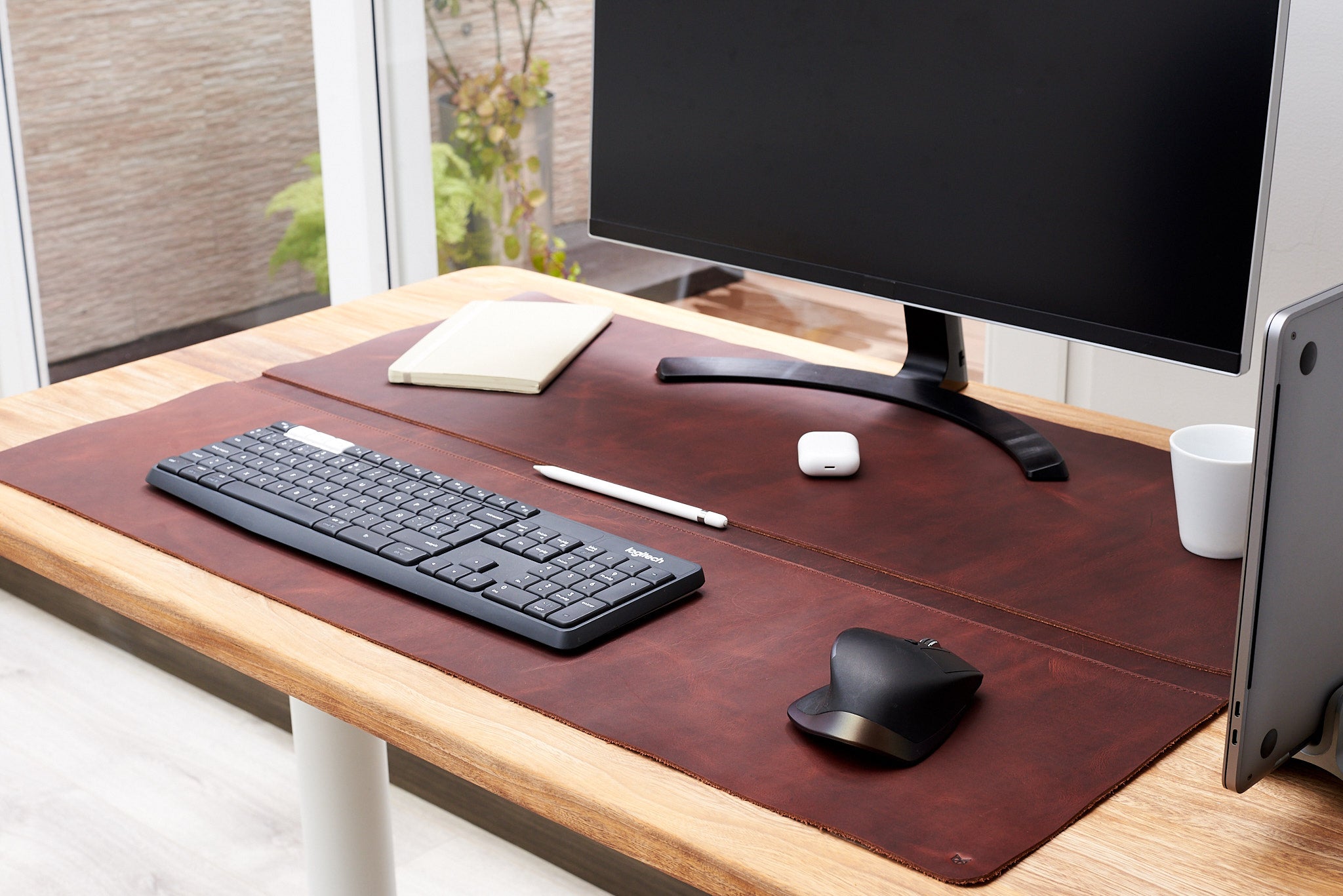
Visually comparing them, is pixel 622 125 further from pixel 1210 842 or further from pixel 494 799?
pixel 494 799

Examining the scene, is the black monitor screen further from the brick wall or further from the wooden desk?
the brick wall

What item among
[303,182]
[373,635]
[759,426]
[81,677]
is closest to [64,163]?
[303,182]

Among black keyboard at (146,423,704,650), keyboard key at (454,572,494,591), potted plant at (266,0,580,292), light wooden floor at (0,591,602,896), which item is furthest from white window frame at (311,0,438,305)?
keyboard key at (454,572,494,591)

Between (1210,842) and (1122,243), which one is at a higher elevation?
(1122,243)

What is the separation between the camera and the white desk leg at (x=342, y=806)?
1.30 meters

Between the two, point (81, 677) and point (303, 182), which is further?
point (303, 182)

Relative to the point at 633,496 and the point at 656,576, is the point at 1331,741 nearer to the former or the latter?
the point at 656,576

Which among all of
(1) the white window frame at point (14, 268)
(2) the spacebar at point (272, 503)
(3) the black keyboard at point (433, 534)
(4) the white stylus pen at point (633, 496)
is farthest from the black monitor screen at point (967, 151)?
(1) the white window frame at point (14, 268)

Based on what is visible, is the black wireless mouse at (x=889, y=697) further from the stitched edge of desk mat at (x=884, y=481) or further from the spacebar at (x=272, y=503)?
the spacebar at (x=272, y=503)

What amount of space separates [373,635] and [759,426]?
47cm

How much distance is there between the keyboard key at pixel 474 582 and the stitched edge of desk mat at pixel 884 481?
22cm

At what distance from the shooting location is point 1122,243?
3.46 feet

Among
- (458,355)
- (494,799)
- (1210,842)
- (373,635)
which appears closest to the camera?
(1210,842)

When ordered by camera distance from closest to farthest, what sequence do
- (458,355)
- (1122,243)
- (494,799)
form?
(1122,243) → (458,355) → (494,799)
